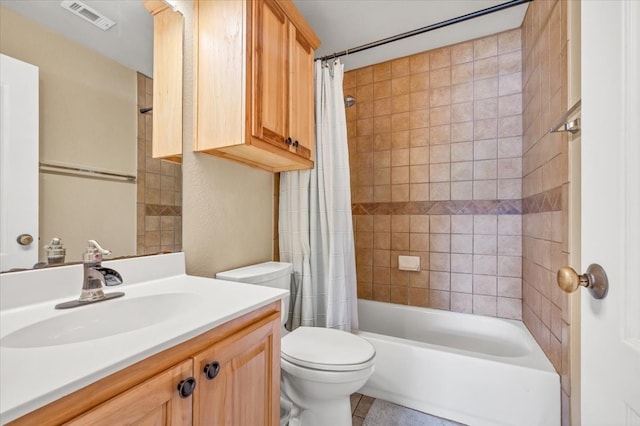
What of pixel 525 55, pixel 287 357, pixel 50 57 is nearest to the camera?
pixel 50 57

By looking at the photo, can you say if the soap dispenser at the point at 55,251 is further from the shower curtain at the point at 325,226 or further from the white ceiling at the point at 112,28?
the shower curtain at the point at 325,226

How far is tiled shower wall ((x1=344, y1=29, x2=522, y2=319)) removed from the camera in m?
1.88

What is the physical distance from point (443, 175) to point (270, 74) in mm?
1452

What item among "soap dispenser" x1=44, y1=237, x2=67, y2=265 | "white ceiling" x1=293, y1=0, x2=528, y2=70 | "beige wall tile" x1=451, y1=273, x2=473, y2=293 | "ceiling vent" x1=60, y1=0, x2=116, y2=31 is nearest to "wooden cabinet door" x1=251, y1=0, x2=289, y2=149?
"white ceiling" x1=293, y1=0, x2=528, y2=70

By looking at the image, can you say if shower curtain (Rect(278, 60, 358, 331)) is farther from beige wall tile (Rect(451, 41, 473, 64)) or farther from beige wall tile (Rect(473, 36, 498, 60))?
beige wall tile (Rect(473, 36, 498, 60))

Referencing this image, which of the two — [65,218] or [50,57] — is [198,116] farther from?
[65,218]

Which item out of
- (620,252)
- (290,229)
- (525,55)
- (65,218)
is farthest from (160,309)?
(525,55)

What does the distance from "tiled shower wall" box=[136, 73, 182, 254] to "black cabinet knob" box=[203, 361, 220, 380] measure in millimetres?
629

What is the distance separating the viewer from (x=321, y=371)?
3.65ft

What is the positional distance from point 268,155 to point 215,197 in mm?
344

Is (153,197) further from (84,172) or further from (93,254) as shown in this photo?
(93,254)

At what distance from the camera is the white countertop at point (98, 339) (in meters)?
0.40

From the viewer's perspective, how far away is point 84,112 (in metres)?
0.91

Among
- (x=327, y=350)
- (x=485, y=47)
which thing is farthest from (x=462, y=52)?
(x=327, y=350)
